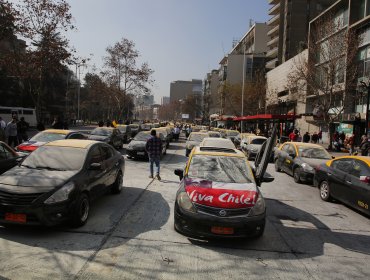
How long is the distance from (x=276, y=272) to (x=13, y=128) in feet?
47.5

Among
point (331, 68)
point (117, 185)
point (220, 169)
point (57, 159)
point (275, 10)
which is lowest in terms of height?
point (117, 185)

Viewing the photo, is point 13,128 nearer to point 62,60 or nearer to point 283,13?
point 62,60

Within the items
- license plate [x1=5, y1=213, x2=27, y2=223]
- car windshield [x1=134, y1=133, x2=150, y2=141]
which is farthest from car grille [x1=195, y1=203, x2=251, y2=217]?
car windshield [x1=134, y1=133, x2=150, y2=141]

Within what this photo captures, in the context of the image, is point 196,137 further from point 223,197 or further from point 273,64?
point 273,64

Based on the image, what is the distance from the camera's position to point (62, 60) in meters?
23.1

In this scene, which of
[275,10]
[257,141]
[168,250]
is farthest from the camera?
[275,10]

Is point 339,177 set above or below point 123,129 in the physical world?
below

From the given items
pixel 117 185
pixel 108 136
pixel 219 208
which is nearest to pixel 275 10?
pixel 108 136

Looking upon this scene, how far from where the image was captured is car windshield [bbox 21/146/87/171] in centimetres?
689

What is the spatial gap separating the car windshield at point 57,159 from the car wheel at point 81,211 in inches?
26.9

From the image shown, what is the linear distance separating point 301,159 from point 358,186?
16.0 ft

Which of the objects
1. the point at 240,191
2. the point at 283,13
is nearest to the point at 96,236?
the point at 240,191

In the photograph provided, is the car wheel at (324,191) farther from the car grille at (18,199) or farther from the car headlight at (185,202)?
the car grille at (18,199)

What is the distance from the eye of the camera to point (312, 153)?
533 inches
